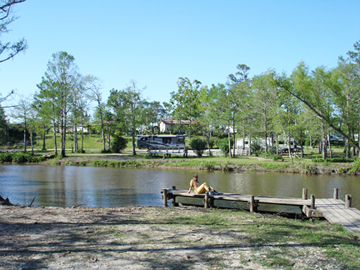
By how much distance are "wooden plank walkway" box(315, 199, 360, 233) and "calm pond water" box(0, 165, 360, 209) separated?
3481mm

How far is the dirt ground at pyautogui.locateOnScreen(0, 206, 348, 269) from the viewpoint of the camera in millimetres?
6719

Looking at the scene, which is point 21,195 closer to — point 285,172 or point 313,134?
point 285,172

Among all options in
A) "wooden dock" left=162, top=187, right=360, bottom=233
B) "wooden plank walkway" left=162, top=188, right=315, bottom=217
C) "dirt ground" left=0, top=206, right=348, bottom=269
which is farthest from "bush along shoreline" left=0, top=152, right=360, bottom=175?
"dirt ground" left=0, top=206, right=348, bottom=269

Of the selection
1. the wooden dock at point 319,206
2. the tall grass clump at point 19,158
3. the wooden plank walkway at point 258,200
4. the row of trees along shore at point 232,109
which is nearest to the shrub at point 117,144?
the row of trees along shore at point 232,109

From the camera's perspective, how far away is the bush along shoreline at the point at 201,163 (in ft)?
106

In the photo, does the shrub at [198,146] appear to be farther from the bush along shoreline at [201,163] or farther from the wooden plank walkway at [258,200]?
the wooden plank walkway at [258,200]

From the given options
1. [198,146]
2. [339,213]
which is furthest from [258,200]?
[198,146]

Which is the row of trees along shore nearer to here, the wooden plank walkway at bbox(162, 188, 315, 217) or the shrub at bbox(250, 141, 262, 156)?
the shrub at bbox(250, 141, 262, 156)

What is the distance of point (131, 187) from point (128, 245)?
51.3 feet

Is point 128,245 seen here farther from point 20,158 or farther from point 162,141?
point 162,141

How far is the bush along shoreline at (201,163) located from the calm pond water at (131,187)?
2144 mm

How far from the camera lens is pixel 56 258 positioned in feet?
22.9

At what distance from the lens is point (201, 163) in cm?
3591

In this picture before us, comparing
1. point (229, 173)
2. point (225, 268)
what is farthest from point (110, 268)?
point (229, 173)
